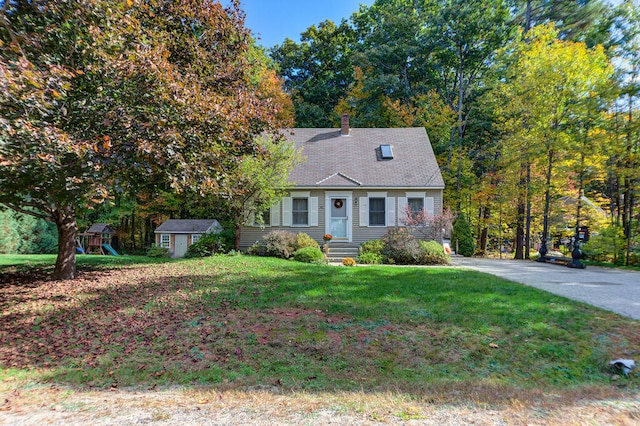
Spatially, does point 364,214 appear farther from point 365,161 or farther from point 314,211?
point 365,161

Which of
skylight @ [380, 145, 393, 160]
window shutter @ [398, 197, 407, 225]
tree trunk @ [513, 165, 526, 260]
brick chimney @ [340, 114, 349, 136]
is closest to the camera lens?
window shutter @ [398, 197, 407, 225]

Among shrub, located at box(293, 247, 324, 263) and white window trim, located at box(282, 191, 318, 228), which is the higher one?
white window trim, located at box(282, 191, 318, 228)

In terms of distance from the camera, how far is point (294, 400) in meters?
3.16

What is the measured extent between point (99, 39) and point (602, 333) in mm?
8796

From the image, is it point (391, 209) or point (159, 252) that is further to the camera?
point (391, 209)

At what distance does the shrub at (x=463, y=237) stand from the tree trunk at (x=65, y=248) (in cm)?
1621

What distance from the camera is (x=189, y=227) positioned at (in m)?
15.3

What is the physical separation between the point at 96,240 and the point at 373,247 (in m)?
15.6

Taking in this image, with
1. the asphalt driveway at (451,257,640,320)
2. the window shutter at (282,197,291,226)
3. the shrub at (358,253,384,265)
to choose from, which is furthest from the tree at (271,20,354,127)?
the asphalt driveway at (451,257,640,320)

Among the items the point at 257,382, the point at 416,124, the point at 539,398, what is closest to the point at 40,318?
the point at 257,382

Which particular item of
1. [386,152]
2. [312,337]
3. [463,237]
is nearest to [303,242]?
[386,152]

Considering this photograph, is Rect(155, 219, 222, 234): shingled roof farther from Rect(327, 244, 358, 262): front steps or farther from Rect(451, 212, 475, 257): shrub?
Rect(451, 212, 475, 257): shrub

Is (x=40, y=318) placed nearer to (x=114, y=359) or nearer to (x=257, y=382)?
(x=114, y=359)

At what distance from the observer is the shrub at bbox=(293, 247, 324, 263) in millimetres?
11664
